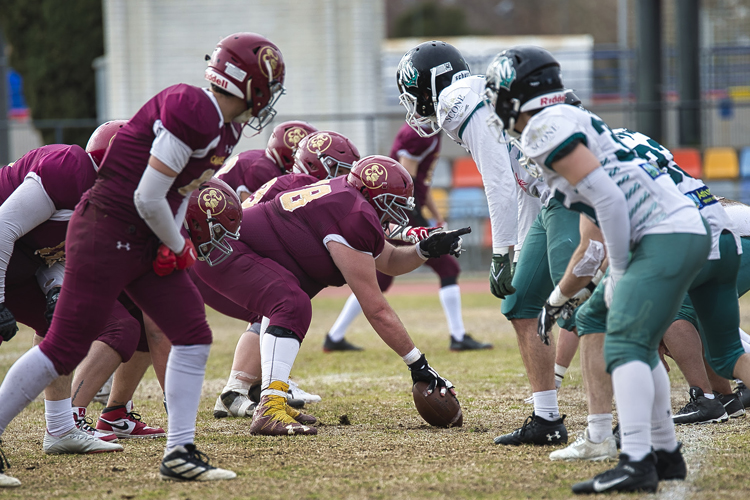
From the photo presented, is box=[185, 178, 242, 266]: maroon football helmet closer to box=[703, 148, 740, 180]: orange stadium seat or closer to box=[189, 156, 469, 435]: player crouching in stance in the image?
box=[189, 156, 469, 435]: player crouching in stance

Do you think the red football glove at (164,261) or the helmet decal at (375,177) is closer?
the red football glove at (164,261)

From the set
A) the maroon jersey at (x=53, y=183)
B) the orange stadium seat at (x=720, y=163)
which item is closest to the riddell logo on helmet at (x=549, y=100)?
the maroon jersey at (x=53, y=183)

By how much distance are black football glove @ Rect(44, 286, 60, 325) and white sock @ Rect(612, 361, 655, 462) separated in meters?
2.68

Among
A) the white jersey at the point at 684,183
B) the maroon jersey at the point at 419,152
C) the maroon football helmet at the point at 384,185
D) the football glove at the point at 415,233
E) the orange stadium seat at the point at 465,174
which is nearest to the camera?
the white jersey at the point at 684,183

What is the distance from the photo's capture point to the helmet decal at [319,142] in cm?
564

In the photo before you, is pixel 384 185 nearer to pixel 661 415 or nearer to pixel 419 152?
pixel 661 415

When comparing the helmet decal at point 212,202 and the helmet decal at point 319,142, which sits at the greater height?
the helmet decal at point 319,142

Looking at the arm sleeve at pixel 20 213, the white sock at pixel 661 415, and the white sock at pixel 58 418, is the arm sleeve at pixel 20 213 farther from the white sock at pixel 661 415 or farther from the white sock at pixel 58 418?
the white sock at pixel 661 415

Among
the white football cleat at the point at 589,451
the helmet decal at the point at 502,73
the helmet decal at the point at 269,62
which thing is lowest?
the white football cleat at the point at 589,451

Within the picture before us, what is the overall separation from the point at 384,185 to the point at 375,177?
0.23 feet

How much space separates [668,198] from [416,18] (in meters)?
33.1

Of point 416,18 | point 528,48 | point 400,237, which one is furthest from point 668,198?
point 416,18

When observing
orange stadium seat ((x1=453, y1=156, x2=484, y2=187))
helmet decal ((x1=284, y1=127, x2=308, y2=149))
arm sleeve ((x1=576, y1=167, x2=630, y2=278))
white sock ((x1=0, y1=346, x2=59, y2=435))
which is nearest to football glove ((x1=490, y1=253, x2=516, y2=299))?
arm sleeve ((x1=576, y1=167, x2=630, y2=278))

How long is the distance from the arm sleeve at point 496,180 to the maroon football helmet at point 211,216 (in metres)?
1.34
